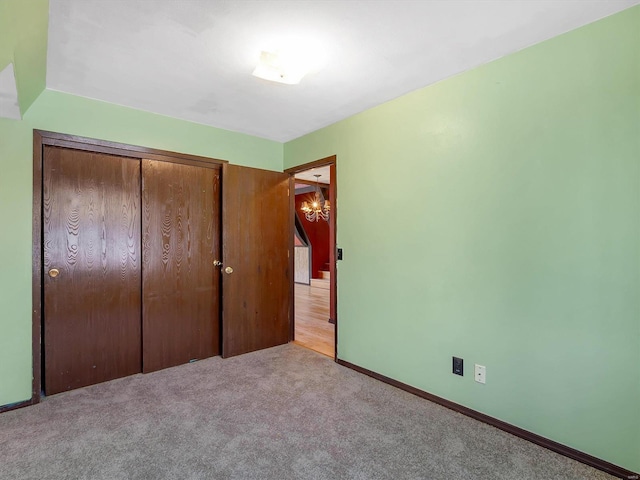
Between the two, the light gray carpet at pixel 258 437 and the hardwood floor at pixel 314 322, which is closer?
the light gray carpet at pixel 258 437

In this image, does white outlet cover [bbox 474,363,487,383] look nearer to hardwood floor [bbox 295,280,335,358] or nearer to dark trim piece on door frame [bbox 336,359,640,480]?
dark trim piece on door frame [bbox 336,359,640,480]

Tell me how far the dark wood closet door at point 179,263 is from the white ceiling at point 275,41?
2.56ft

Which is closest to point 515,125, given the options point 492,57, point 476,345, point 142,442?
point 492,57

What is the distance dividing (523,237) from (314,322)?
344cm

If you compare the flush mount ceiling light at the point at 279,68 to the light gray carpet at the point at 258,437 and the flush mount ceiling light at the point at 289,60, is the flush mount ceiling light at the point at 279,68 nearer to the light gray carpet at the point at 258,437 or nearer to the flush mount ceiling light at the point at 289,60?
the flush mount ceiling light at the point at 289,60

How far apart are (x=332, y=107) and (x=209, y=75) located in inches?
42.3

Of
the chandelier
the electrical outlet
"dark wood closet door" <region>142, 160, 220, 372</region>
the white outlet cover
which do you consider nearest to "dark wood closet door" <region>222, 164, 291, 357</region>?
"dark wood closet door" <region>142, 160, 220, 372</region>

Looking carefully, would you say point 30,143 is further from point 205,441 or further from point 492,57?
point 492,57

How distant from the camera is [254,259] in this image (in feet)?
12.0

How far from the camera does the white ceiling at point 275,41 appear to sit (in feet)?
5.47

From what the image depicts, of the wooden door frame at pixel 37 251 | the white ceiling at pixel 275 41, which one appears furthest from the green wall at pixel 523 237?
the wooden door frame at pixel 37 251

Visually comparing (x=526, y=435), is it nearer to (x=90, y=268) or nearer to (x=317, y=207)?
(x=90, y=268)

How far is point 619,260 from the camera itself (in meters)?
1.70

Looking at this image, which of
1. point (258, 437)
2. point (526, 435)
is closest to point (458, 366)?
point (526, 435)
